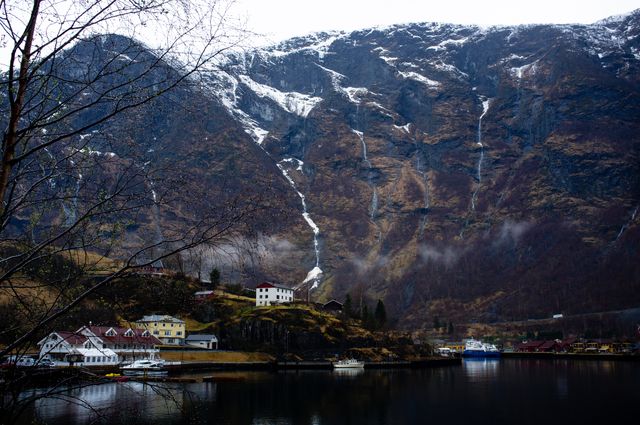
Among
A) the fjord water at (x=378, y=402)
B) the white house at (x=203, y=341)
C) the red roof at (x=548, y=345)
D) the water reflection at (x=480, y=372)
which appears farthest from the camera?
the red roof at (x=548, y=345)

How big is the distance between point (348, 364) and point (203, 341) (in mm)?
25873

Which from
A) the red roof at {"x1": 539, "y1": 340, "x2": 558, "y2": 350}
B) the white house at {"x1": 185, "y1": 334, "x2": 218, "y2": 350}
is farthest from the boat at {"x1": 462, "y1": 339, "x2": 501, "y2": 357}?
the white house at {"x1": 185, "y1": 334, "x2": 218, "y2": 350}

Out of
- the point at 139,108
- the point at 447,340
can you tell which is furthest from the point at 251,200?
the point at 447,340

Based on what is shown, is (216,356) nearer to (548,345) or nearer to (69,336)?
(69,336)

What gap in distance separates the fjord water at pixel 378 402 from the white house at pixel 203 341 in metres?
27.3

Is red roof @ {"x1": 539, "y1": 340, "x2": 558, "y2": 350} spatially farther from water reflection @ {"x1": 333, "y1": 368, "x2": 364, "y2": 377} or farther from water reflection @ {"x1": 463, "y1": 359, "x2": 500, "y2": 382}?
water reflection @ {"x1": 333, "y1": 368, "x2": 364, "y2": 377}

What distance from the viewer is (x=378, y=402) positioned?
51.6 meters

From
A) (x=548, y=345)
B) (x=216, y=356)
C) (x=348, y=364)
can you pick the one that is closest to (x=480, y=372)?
(x=348, y=364)

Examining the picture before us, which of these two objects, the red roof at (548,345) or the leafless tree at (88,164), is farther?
the red roof at (548,345)

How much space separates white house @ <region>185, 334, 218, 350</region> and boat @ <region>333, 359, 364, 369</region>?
2183 centimetres

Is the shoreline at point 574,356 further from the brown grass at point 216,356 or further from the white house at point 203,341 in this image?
the white house at point 203,341

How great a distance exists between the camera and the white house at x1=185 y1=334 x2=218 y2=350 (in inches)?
3866

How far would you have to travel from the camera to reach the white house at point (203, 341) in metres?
98.2

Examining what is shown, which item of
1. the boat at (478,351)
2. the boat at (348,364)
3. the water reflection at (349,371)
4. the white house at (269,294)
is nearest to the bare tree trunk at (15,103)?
the water reflection at (349,371)
